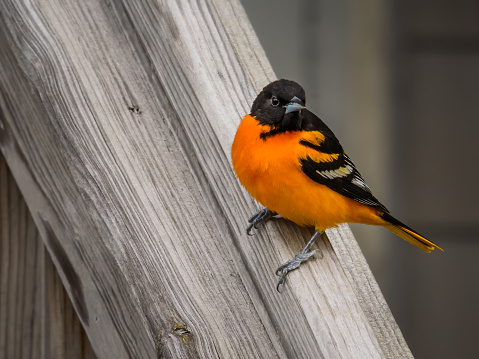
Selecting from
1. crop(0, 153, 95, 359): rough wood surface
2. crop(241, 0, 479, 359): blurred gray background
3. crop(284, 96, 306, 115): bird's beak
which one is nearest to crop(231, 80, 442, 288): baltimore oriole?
crop(284, 96, 306, 115): bird's beak

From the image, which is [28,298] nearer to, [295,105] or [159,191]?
[159,191]

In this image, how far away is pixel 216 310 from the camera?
151 centimetres

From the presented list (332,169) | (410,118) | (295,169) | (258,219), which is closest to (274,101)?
(295,169)

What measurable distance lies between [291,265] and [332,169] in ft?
3.41

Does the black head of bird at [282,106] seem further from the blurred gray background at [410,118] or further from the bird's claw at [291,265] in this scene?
the blurred gray background at [410,118]

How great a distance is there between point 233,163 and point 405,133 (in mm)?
2818

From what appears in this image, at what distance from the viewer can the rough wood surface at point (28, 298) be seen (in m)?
1.81

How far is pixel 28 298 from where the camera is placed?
1.87 meters

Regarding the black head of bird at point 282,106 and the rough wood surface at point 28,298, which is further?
the black head of bird at point 282,106

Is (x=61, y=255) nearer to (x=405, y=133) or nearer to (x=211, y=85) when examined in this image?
(x=211, y=85)

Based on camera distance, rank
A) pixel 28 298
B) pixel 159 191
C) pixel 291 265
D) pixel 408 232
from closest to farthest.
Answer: pixel 291 265 → pixel 159 191 → pixel 28 298 → pixel 408 232

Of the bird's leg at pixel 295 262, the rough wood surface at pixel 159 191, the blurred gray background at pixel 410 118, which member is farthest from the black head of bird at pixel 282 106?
the blurred gray background at pixel 410 118

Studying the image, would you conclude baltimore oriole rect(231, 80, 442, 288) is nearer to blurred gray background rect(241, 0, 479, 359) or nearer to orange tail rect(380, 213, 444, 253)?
orange tail rect(380, 213, 444, 253)

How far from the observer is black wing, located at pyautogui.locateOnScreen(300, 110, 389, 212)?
2336 millimetres
